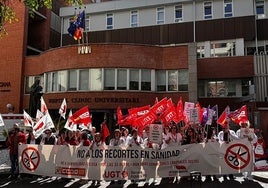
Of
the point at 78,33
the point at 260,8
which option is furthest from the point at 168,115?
the point at 260,8

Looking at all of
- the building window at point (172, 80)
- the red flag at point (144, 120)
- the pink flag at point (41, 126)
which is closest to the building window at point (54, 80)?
the building window at point (172, 80)

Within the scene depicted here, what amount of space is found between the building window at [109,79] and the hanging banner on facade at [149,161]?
1340 cm

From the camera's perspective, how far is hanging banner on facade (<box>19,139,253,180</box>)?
11578 mm

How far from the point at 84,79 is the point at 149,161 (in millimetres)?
15083

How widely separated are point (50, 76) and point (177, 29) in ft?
37.0

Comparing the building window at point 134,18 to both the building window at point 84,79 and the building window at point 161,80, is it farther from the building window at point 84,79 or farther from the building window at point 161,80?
the building window at point 84,79

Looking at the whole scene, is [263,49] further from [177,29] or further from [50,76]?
[50,76]

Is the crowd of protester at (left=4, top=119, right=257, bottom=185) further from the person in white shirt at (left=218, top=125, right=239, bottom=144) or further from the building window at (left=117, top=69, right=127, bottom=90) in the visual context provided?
the building window at (left=117, top=69, right=127, bottom=90)

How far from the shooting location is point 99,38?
3356 centimetres

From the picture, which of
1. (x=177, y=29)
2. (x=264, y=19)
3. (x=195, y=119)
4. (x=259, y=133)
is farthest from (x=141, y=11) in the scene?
(x=195, y=119)

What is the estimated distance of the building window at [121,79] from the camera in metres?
25.3

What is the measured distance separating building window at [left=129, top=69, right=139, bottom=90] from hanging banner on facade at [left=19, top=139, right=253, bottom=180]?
44.4ft

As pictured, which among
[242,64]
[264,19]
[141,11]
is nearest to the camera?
[242,64]

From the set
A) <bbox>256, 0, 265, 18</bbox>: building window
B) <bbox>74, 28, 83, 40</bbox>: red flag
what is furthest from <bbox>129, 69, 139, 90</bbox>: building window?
<bbox>256, 0, 265, 18</bbox>: building window
